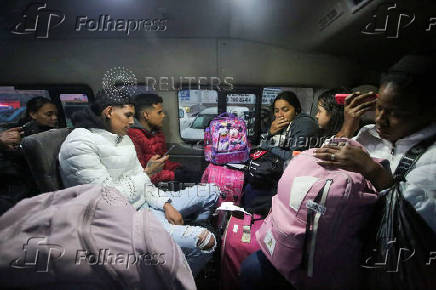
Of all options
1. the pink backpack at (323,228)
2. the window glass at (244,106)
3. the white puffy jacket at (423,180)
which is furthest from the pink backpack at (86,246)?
the window glass at (244,106)

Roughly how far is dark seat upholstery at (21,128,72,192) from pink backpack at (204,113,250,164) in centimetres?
156

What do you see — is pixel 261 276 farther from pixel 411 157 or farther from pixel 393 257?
pixel 411 157

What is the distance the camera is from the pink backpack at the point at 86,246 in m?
0.68

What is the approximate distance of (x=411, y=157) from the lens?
909mm

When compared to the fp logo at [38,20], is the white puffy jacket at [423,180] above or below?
below

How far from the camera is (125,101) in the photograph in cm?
163

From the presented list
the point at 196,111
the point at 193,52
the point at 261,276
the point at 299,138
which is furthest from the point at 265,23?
the point at 261,276

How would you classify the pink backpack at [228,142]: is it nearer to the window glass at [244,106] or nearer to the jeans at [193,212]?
the jeans at [193,212]

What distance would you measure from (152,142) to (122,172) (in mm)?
811

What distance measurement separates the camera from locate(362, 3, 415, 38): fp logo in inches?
59.1

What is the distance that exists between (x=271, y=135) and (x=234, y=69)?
121 cm

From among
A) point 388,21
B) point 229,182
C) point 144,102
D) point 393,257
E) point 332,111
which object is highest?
point 388,21

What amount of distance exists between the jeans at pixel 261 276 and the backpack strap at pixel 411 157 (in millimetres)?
805

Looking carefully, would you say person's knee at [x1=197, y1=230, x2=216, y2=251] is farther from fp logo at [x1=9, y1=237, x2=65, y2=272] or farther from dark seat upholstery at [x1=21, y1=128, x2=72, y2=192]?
dark seat upholstery at [x1=21, y1=128, x2=72, y2=192]
